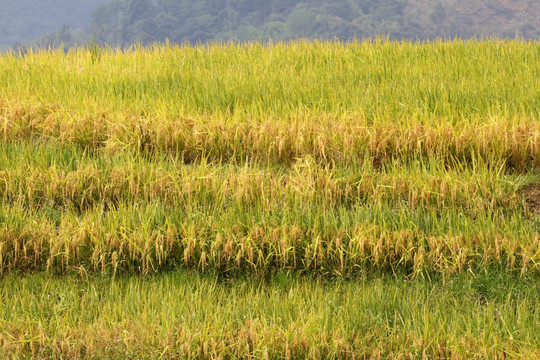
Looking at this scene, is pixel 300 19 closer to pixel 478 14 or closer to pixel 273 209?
pixel 478 14

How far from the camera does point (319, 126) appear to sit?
19.6ft

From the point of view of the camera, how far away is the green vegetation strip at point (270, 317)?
344 cm

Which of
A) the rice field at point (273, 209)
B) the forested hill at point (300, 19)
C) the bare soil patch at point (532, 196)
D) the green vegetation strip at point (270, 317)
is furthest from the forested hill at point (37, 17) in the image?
the green vegetation strip at point (270, 317)

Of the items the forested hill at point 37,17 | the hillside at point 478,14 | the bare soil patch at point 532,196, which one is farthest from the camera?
the forested hill at point 37,17

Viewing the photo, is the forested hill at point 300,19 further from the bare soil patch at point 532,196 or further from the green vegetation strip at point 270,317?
the green vegetation strip at point 270,317

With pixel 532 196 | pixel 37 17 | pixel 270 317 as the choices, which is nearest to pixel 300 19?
pixel 37 17

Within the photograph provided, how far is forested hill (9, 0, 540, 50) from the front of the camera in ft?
346

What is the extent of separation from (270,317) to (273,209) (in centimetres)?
128

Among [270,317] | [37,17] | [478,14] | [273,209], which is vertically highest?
[37,17]

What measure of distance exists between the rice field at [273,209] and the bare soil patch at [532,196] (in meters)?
0.04

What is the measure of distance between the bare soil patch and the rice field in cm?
4

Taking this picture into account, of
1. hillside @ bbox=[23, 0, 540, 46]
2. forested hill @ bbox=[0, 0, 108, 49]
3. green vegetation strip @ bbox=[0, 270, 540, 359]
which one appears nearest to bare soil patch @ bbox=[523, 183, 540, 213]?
green vegetation strip @ bbox=[0, 270, 540, 359]

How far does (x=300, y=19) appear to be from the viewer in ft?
358

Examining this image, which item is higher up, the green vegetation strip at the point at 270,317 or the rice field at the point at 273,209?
the rice field at the point at 273,209
